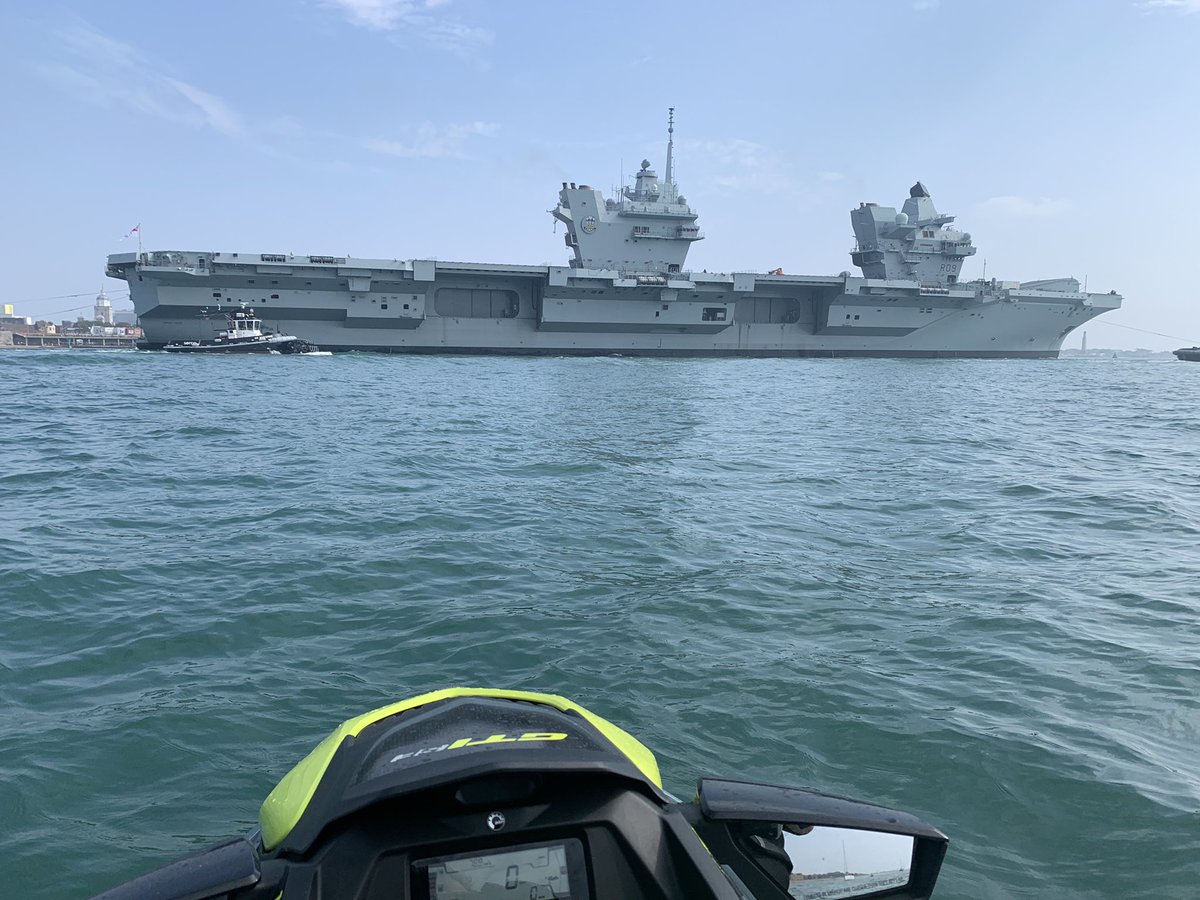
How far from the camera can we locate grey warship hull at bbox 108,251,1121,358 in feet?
119

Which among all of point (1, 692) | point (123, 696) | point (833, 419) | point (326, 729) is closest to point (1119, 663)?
point (326, 729)

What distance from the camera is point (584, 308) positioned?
137 feet

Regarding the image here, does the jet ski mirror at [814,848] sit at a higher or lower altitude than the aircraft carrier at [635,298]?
lower

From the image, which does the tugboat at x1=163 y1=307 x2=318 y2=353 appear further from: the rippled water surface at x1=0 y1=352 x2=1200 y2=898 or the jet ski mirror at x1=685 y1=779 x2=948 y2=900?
the jet ski mirror at x1=685 y1=779 x2=948 y2=900

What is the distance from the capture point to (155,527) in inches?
289

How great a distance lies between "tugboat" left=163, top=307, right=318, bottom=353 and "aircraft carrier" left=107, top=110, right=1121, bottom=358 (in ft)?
2.48

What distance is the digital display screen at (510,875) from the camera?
1.52 metres

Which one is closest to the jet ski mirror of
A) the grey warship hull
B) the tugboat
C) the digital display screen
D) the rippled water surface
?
the digital display screen

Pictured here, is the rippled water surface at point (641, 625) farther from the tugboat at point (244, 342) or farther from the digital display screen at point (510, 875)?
the tugboat at point (244, 342)

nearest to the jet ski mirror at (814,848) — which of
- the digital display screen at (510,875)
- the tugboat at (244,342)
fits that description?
the digital display screen at (510,875)

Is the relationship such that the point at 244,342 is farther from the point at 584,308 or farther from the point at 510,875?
the point at 510,875

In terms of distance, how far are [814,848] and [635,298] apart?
41.7 meters

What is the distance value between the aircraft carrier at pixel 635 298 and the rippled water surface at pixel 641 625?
2613 cm

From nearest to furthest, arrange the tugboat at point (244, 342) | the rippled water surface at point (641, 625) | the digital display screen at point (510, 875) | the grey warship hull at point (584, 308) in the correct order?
the digital display screen at point (510, 875) → the rippled water surface at point (641, 625) → the tugboat at point (244, 342) → the grey warship hull at point (584, 308)
